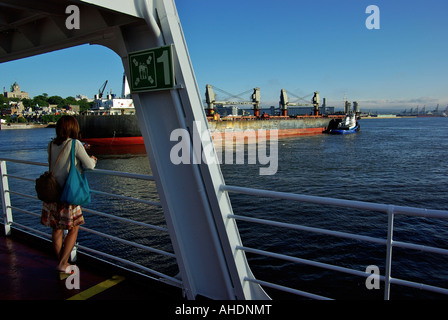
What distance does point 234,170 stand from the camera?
19.4 m

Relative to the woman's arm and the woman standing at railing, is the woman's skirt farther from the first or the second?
the woman's arm

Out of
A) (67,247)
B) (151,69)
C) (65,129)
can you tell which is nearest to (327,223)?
(67,247)

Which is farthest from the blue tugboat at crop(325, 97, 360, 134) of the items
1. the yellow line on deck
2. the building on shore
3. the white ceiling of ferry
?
the building on shore

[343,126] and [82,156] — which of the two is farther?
[343,126]

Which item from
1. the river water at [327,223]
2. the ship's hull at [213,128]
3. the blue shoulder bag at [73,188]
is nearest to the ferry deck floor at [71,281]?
the blue shoulder bag at [73,188]

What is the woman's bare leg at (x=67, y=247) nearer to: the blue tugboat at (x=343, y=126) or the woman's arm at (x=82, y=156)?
the woman's arm at (x=82, y=156)

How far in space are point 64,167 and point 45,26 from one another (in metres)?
1.35

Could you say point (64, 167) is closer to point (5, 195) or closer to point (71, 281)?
point (71, 281)

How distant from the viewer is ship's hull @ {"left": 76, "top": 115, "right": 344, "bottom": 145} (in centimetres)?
2933

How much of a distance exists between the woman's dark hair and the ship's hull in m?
27.3

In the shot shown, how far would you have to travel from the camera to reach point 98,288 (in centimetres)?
279
